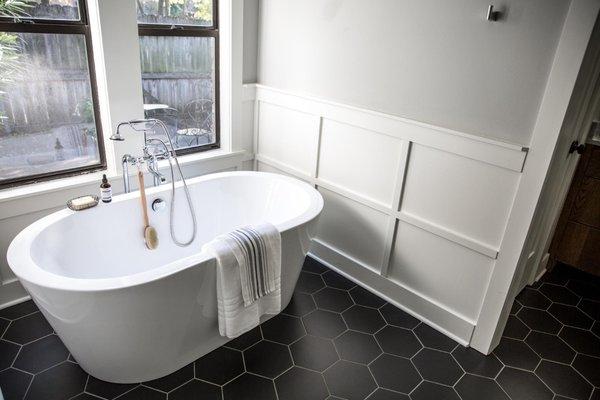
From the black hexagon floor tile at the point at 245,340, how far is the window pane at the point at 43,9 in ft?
6.16

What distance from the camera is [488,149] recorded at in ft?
6.37

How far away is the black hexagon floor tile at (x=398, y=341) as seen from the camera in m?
2.16

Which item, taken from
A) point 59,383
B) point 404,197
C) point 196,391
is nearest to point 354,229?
point 404,197

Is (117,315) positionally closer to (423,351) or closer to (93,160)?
(93,160)

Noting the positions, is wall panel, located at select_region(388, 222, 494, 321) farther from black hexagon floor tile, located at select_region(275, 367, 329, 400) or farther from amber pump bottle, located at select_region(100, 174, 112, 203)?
amber pump bottle, located at select_region(100, 174, 112, 203)

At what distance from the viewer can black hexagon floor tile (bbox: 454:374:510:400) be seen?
1.93m

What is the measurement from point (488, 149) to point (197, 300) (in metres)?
1.47

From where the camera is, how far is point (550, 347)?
7.41 feet

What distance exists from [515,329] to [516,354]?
219 mm

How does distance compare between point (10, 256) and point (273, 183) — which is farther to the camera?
point (273, 183)

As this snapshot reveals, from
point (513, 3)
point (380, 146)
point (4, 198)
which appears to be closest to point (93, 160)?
point (4, 198)

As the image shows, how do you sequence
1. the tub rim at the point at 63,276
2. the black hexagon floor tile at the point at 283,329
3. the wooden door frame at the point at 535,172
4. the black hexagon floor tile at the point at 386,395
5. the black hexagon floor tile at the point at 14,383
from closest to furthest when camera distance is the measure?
the tub rim at the point at 63,276 < the wooden door frame at the point at 535,172 < the black hexagon floor tile at the point at 14,383 < the black hexagon floor tile at the point at 386,395 < the black hexagon floor tile at the point at 283,329

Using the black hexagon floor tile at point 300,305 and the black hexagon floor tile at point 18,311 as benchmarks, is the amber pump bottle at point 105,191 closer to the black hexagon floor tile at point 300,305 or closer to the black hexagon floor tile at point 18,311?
the black hexagon floor tile at point 18,311

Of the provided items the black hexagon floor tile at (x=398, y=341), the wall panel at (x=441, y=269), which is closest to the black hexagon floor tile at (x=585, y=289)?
the wall panel at (x=441, y=269)
